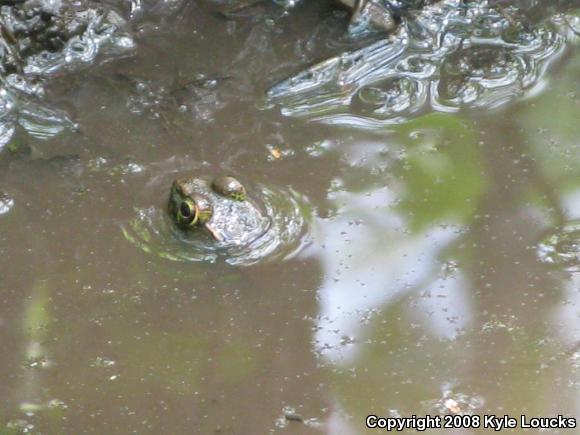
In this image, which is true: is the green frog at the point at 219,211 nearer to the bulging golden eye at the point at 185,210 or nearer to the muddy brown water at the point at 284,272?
the bulging golden eye at the point at 185,210

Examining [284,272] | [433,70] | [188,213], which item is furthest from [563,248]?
[188,213]

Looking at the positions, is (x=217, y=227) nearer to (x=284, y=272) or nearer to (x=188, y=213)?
(x=188, y=213)

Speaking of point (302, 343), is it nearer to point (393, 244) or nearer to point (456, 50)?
point (393, 244)

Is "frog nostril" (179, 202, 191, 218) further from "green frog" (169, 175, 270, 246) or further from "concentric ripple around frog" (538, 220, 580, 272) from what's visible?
"concentric ripple around frog" (538, 220, 580, 272)

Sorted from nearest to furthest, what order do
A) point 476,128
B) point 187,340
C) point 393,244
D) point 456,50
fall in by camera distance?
1. point 187,340
2. point 393,244
3. point 476,128
4. point 456,50

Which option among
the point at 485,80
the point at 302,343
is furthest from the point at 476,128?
the point at 302,343

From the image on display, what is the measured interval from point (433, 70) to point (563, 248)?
1.19 m

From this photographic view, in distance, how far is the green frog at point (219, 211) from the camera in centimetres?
325

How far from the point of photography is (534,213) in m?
3.35

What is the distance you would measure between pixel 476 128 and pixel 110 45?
5.78 feet

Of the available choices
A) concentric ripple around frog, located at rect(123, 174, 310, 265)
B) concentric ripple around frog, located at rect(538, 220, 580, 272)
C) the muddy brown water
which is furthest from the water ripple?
concentric ripple around frog, located at rect(538, 220, 580, 272)

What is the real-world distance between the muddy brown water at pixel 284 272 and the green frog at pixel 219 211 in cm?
13

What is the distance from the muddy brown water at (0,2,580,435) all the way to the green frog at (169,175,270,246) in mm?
128

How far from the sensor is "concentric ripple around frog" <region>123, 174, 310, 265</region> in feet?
10.7
